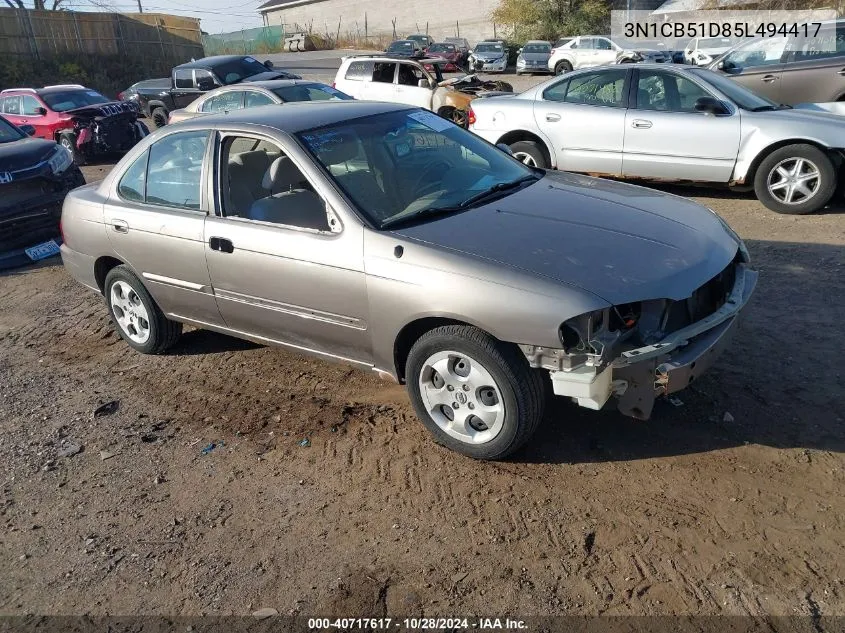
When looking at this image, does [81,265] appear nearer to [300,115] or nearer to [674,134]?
[300,115]

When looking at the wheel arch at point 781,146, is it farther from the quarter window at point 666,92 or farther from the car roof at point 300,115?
the car roof at point 300,115

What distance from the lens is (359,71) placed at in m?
15.8

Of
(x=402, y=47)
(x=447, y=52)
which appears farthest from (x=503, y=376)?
(x=402, y=47)

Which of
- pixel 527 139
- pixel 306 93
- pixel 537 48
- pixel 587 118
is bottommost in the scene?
pixel 527 139

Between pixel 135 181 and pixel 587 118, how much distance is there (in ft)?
17.4

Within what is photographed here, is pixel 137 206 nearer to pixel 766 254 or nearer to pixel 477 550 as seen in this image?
pixel 477 550

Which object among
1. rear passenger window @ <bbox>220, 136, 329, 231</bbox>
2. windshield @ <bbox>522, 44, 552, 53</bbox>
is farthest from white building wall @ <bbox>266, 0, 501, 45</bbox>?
rear passenger window @ <bbox>220, 136, 329, 231</bbox>

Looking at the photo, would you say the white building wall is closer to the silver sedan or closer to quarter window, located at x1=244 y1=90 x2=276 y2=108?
quarter window, located at x1=244 y1=90 x2=276 y2=108

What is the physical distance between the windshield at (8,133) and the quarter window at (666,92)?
7.85 m

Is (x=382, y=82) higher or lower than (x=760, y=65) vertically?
lower

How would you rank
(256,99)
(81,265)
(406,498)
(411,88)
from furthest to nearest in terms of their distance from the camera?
(411,88) → (256,99) → (81,265) → (406,498)

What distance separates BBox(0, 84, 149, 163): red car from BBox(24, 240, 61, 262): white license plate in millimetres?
7282

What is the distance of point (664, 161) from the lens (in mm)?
7859

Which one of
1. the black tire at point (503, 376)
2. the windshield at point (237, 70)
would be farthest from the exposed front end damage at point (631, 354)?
the windshield at point (237, 70)
